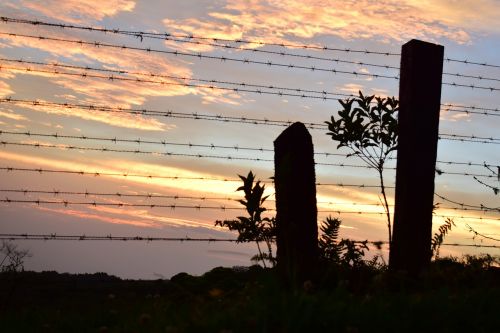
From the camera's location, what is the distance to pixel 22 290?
8.75 meters

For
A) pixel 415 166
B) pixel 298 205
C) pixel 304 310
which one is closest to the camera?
pixel 304 310

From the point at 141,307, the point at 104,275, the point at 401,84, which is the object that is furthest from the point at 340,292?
the point at 104,275

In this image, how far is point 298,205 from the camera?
6.73 meters

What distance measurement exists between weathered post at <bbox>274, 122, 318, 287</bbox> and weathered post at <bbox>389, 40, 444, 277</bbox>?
1188mm

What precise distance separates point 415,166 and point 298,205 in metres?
1.58

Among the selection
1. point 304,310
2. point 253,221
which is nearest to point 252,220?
point 253,221

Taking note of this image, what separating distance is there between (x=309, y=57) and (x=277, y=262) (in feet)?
20.3

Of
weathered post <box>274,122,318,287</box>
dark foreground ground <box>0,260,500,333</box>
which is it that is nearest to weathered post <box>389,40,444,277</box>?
dark foreground ground <box>0,260,500,333</box>

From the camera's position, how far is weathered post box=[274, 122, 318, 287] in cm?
670

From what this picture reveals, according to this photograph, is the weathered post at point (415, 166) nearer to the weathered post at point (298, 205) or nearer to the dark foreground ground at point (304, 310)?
the dark foreground ground at point (304, 310)

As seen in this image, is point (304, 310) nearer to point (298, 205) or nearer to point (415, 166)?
point (298, 205)

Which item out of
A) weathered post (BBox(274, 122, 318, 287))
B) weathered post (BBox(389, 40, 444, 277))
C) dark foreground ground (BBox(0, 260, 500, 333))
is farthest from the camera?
weathered post (BBox(389, 40, 444, 277))

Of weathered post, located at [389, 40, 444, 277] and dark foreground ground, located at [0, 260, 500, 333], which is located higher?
weathered post, located at [389, 40, 444, 277]

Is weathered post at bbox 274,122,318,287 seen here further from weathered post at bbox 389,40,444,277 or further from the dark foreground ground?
weathered post at bbox 389,40,444,277
